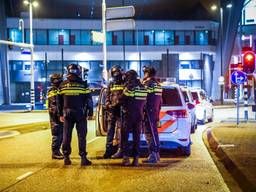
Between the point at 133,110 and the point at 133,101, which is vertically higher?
the point at 133,101

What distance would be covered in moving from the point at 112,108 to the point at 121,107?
356mm

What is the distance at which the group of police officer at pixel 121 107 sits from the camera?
34.0 ft

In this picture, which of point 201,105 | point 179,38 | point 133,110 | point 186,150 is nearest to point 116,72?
point 133,110

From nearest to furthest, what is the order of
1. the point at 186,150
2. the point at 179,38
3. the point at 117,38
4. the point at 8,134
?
the point at 186,150
the point at 8,134
the point at 117,38
the point at 179,38

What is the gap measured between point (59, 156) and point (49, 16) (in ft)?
178

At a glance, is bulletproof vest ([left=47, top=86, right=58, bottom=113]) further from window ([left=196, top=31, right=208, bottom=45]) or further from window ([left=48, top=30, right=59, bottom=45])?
window ([left=196, top=31, right=208, bottom=45])

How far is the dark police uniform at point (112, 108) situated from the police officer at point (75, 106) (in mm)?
661

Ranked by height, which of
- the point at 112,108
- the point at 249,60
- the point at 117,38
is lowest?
the point at 112,108

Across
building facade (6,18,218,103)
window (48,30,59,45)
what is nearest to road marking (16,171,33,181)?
building facade (6,18,218,103)

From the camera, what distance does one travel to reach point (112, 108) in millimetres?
11000

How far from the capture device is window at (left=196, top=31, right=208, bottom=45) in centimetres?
6338

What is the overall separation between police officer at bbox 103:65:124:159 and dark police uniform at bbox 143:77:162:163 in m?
0.60

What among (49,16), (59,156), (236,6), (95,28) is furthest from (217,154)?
(49,16)

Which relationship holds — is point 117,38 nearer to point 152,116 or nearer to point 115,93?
point 115,93
